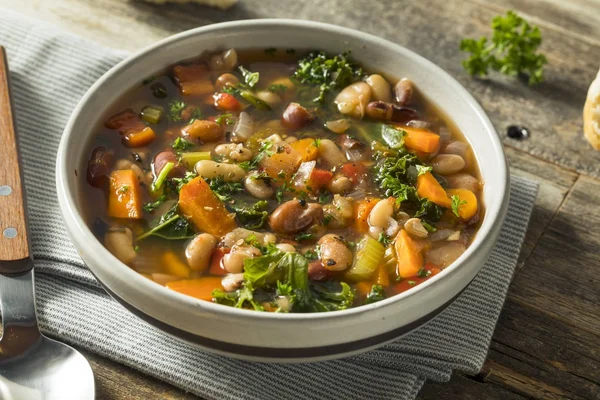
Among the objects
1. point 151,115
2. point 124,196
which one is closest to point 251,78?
point 151,115

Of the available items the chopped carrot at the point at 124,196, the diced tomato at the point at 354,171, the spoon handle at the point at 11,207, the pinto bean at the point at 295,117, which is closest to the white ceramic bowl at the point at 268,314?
the chopped carrot at the point at 124,196

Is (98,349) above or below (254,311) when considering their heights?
below

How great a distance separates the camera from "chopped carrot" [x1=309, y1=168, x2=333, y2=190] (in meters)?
2.74

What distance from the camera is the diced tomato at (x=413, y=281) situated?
246 cm

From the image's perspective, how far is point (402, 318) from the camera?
2.25m

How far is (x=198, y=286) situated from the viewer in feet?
7.89

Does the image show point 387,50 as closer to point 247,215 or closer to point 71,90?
point 247,215

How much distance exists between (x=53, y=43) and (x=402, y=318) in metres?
2.12

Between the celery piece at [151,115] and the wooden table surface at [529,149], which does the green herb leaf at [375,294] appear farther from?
the celery piece at [151,115]

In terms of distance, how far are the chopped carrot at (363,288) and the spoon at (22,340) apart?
0.85 metres

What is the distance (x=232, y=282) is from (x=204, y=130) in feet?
2.42

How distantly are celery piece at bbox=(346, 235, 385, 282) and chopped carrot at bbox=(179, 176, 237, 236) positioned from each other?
0.41m

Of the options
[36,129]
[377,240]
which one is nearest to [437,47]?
[377,240]

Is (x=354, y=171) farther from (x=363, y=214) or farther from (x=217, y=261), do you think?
(x=217, y=261)
